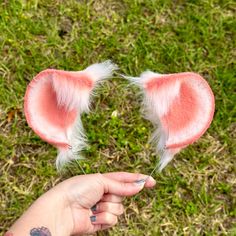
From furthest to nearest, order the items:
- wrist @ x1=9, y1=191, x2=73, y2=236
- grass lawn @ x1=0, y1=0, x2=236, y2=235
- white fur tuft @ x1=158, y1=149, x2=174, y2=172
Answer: grass lawn @ x1=0, y1=0, x2=236, y2=235 → white fur tuft @ x1=158, y1=149, x2=174, y2=172 → wrist @ x1=9, y1=191, x2=73, y2=236

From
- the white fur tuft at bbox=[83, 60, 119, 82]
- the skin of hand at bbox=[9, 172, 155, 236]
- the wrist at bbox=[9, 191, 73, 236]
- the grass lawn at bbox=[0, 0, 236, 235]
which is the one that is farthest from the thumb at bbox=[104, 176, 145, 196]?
the white fur tuft at bbox=[83, 60, 119, 82]

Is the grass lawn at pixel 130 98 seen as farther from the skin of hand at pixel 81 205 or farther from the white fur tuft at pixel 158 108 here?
the skin of hand at pixel 81 205

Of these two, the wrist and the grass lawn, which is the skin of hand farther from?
the grass lawn

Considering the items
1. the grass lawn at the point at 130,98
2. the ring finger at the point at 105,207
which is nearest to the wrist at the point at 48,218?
the ring finger at the point at 105,207

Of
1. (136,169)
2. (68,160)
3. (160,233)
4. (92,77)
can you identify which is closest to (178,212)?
(160,233)

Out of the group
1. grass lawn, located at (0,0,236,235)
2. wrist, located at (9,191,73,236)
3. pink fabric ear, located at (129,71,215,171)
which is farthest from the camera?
grass lawn, located at (0,0,236,235)

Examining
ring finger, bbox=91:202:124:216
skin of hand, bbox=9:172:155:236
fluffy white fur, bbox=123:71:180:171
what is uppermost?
fluffy white fur, bbox=123:71:180:171
